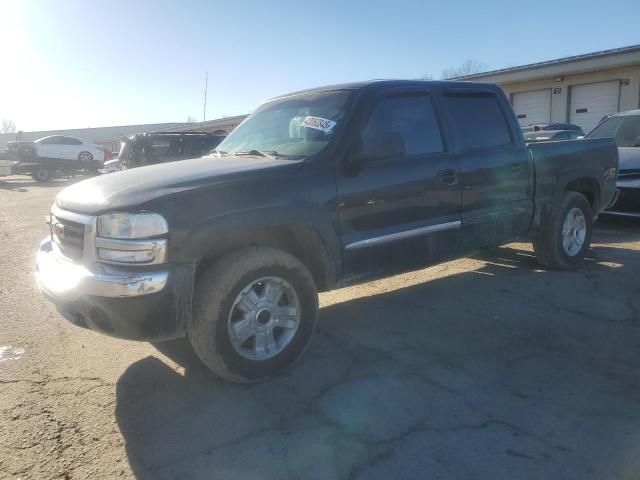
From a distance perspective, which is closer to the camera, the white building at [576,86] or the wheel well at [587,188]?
the wheel well at [587,188]

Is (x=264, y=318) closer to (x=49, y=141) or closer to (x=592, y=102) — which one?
(x=592, y=102)

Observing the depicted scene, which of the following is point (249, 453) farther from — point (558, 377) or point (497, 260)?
point (497, 260)

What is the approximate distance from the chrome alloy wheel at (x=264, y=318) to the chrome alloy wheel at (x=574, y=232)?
3687 millimetres

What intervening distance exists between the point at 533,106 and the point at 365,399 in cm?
2272

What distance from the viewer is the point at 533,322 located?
4.44m

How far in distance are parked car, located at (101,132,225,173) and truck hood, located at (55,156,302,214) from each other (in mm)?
9299

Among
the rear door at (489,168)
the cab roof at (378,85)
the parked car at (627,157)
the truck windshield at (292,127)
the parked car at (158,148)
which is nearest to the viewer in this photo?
the truck windshield at (292,127)

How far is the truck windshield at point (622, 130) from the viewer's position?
8.94 metres

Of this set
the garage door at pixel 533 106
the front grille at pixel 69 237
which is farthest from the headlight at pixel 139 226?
the garage door at pixel 533 106

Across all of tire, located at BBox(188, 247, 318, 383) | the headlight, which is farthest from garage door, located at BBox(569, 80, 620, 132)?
the headlight

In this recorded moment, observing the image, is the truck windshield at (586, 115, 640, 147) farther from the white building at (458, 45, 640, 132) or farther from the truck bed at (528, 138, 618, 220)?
the white building at (458, 45, 640, 132)

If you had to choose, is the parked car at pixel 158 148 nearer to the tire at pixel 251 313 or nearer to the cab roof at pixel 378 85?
the cab roof at pixel 378 85

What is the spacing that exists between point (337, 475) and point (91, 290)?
169cm

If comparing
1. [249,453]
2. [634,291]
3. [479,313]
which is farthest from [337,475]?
[634,291]
